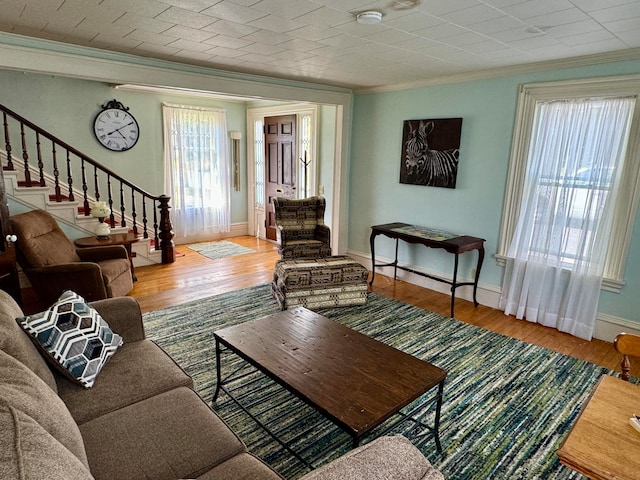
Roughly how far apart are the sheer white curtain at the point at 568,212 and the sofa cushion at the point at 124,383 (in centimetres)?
326

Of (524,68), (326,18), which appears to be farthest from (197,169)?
(524,68)

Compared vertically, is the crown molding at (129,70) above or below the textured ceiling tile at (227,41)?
below

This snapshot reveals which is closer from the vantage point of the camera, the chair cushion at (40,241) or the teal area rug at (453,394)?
the teal area rug at (453,394)

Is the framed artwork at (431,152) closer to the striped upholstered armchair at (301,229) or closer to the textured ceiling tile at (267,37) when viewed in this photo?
the striped upholstered armchair at (301,229)

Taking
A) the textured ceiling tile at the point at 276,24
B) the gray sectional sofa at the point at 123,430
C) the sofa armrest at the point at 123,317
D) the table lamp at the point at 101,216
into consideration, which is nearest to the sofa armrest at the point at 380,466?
the gray sectional sofa at the point at 123,430

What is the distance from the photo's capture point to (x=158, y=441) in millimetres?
1459

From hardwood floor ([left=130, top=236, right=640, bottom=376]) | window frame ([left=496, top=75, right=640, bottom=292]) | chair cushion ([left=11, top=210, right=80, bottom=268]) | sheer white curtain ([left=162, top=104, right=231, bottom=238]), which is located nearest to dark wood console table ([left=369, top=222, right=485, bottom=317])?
hardwood floor ([left=130, top=236, right=640, bottom=376])

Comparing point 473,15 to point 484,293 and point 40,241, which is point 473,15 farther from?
point 40,241

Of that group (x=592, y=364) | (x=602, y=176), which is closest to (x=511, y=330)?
(x=592, y=364)

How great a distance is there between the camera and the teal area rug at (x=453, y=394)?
2033 mm

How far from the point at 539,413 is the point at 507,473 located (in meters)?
0.62

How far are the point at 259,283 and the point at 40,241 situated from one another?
2.19 m

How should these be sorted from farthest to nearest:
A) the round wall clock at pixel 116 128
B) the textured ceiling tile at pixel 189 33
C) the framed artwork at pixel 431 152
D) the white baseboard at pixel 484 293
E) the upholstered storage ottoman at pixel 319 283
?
1. the round wall clock at pixel 116 128
2. the framed artwork at pixel 431 152
3. the upholstered storage ottoman at pixel 319 283
4. the white baseboard at pixel 484 293
5. the textured ceiling tile at pixel 189 33

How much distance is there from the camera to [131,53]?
11.0 feet
